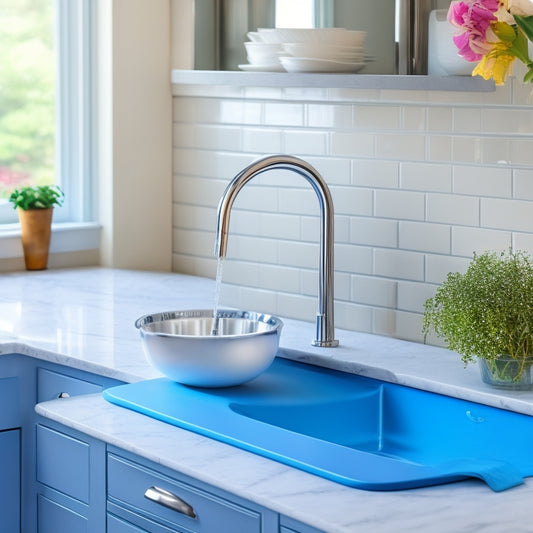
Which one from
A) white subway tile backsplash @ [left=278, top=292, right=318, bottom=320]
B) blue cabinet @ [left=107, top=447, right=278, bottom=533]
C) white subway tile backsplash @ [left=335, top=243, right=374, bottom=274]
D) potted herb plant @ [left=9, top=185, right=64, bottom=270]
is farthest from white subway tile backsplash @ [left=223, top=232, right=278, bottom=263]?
blue cabinet @ [left=107, top=447, right=278, bottom=533]

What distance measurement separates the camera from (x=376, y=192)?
2.62 m

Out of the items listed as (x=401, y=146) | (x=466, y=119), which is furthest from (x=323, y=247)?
(x=466, y=119)

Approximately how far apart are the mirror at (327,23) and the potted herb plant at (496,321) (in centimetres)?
69

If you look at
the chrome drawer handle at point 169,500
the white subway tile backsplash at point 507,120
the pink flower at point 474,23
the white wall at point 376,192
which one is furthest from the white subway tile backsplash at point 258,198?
the chrome drawer handle at point 169,500

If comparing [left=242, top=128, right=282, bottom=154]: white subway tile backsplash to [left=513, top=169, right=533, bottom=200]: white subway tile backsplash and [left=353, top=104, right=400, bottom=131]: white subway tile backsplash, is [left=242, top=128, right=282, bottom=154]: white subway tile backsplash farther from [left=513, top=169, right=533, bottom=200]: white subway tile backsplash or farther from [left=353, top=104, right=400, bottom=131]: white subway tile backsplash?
[left=513, top=169, right=533, bottom=200]: white subway tile backsplash

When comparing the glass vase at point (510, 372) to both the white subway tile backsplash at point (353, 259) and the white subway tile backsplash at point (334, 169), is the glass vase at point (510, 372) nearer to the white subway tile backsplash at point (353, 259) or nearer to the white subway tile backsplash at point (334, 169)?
the white subway tile backsplash at point (353, 259)

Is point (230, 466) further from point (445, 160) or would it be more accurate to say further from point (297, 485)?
point (445, 160)

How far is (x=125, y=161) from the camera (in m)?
3.45

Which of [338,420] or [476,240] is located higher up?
[476,240]

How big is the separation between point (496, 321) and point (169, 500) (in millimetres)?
668

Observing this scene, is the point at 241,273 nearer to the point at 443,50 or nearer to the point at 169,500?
the point at 443,50

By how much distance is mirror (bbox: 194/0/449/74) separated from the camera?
2.57m

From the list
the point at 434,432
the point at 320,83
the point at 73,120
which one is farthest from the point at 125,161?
the point at 434,432

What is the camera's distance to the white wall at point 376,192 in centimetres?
236
